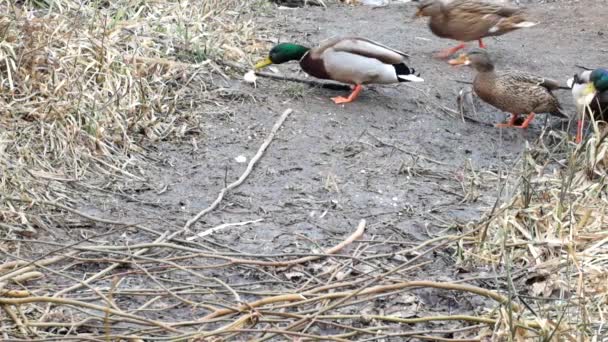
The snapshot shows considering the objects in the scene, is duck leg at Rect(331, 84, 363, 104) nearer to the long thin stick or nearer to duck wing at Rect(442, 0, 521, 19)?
the long thin stick

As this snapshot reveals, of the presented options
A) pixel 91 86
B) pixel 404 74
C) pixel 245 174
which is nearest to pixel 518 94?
pixel 404 74

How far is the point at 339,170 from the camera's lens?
18.2 ft

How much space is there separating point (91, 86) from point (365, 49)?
185 centimetres

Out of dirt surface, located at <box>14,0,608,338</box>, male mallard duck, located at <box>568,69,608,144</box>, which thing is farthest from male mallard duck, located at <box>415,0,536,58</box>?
male mallard duck, located at <box>568,69,608,144</box>

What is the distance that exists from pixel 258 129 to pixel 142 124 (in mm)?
722

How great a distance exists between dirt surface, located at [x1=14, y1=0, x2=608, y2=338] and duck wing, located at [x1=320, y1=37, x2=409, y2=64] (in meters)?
0.32

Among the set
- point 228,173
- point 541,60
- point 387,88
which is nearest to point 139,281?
point 228,173

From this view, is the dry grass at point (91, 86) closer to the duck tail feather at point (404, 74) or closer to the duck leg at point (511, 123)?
the duck tail feather at point (404, 74)

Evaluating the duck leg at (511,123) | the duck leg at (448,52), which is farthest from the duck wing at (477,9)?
the duck leg at (511,123)

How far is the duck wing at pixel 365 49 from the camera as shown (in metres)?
6.57

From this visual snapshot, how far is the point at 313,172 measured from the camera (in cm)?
548

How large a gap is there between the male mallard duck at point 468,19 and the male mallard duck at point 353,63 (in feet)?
4.25

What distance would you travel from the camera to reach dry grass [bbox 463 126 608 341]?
3602 millimetres

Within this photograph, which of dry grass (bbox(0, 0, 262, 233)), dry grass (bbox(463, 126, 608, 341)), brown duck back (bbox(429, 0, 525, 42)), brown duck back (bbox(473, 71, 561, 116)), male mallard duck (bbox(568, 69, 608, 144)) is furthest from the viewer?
brown duck back (bbox(429, 0, 525, 42))
